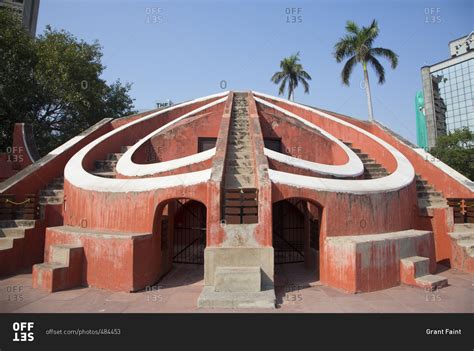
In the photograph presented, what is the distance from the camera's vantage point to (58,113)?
712 inches

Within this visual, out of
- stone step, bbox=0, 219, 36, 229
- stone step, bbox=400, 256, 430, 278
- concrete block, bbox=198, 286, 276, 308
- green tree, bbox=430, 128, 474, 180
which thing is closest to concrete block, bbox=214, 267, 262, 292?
concrete block, bbox=198, 286, 276, 308

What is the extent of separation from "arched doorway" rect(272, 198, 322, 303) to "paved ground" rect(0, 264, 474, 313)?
0.05 meters

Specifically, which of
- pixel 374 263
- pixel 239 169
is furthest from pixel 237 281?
pixel 239 169

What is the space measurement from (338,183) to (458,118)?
37110mm

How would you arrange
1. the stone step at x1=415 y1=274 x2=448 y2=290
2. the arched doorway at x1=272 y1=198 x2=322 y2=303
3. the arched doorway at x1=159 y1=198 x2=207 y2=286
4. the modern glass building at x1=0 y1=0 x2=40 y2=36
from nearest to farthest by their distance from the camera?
the stone step at x1=415 y1=274 x2=448 y2=290 < the arched doorway at x1=272 y1=198 x2=322 y2=303 < the arched doorway at x1=159 y1=198 x2=207 y2=286 < the modern glass building at x1=0 y1=0 x2=40 y2=36

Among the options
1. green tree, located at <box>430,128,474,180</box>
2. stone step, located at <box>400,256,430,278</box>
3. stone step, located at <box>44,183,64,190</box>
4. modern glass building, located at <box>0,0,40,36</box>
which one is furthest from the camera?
modern glass building, located at <box>0,0,40,36</box>

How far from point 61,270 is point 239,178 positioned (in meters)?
3.66

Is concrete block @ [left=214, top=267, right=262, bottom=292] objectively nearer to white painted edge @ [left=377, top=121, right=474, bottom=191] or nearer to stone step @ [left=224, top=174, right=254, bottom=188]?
stone step @ [left=224, top=174, right=254, bottom=188]

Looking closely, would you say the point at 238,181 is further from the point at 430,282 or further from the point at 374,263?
the point at 430,282

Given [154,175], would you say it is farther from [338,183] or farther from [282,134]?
[282,134]

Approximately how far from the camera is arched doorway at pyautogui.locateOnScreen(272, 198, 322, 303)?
6.00 m

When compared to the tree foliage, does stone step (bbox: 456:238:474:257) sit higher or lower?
lower
